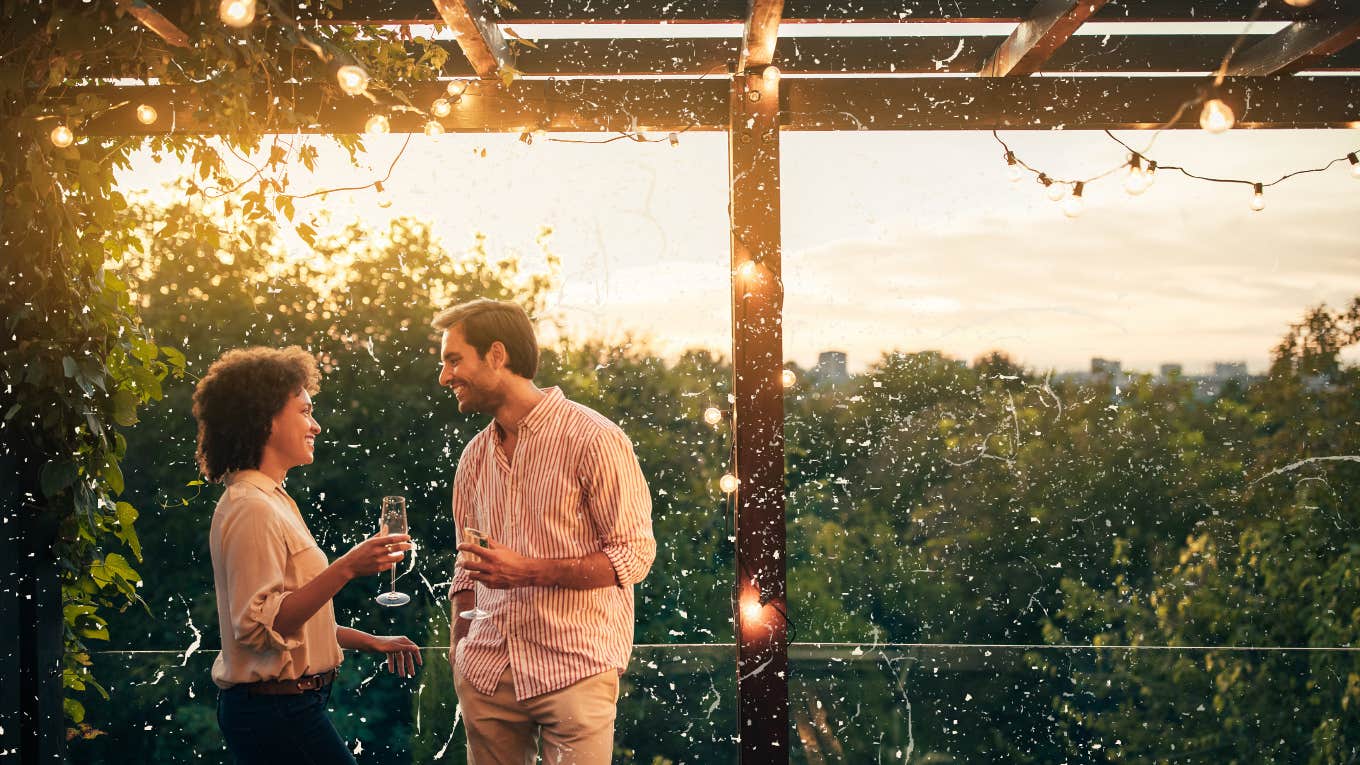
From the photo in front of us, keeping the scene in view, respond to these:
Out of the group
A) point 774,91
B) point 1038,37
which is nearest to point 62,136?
point 774,91

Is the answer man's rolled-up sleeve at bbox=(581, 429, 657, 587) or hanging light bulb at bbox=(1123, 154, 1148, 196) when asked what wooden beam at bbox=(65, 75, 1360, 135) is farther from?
man's rolled-up sleeve at bbox=(581, 429, 657, 587)

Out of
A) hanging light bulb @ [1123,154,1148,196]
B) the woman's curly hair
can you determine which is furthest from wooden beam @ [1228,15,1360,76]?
the woman's curly hair

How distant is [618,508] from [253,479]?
684 millimetres

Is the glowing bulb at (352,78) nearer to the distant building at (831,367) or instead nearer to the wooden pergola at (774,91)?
the wooden pergola at (774,91)

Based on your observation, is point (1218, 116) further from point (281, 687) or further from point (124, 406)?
point (124, 406)

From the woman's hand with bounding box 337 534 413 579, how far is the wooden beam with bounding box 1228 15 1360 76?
7.36 ft

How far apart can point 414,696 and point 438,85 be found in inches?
78.1

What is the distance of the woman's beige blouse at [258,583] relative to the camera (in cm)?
174

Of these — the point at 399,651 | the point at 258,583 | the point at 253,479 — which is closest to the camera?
the point at 258,583

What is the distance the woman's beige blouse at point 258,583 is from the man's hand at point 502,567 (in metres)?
0.30

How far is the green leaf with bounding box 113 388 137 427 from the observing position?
2582mm

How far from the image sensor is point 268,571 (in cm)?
176

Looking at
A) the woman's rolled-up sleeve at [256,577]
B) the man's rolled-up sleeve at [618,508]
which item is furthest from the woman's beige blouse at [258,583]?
the man's rolled-up sleeve at [618,508]

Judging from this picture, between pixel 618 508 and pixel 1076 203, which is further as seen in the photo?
pixel 1076 203
